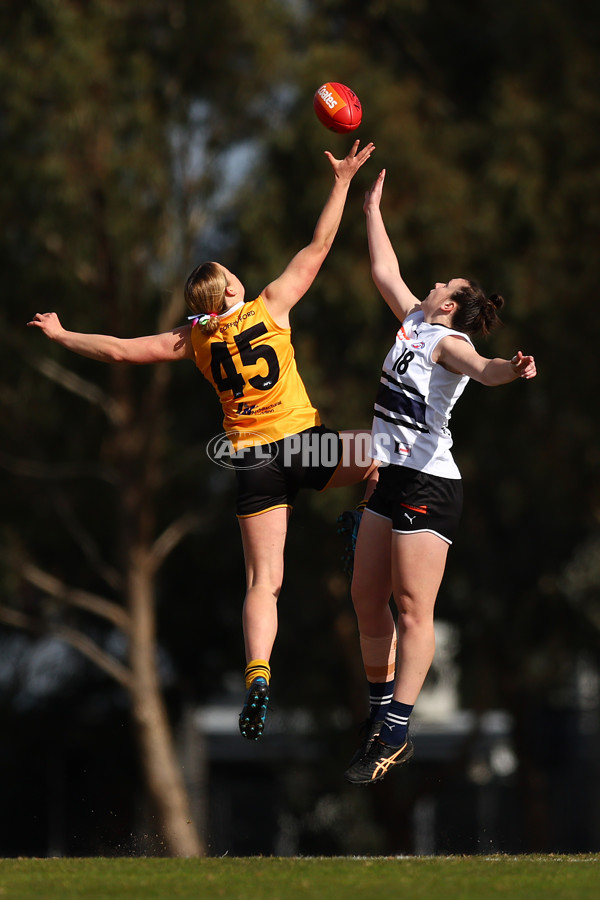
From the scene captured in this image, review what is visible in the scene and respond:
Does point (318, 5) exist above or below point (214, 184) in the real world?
above

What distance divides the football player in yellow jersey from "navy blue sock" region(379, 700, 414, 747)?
2.33ft

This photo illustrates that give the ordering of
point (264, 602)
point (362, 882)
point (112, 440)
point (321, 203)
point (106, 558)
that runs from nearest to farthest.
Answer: point (362, 882) → point (264, 602) → point (321, 203) → point (112, 440) → point (106, 558)

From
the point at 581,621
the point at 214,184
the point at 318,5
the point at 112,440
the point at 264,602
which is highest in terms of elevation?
the point at 318,5

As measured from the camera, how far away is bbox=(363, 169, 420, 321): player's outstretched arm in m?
7.18

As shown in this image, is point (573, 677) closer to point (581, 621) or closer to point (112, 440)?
point (581, 621)

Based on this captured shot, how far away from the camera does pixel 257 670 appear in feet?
22.3

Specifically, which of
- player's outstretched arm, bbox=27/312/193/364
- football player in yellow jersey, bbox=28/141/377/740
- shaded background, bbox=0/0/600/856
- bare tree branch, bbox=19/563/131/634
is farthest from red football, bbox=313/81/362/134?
bare tree branch, bbox=19/563/131/634

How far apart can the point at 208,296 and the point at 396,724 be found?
7.76 ft

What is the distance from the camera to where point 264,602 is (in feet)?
22.7

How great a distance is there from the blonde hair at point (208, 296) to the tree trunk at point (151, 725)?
1362 centimetres

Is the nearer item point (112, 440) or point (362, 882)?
point (362, 882)

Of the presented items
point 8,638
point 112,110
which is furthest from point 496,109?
point 8,638

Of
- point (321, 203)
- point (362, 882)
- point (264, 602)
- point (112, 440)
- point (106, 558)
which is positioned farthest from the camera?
point (106, 558)

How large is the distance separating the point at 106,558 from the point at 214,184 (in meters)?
6.54
